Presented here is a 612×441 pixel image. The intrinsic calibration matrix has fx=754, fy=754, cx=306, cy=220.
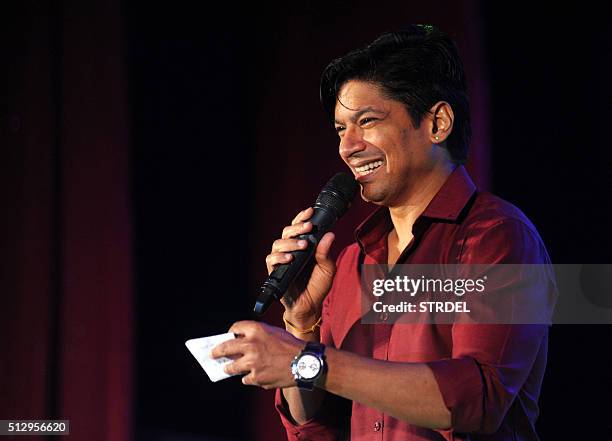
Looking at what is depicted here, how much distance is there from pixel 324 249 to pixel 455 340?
0.42m

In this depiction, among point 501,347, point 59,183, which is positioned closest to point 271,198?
point 59,183

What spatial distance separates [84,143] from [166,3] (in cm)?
66

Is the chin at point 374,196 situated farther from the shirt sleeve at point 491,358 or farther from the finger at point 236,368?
the finger at point 236,368

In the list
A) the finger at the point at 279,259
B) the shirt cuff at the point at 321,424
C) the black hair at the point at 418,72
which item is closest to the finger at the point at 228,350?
the finger at the point at 279,259

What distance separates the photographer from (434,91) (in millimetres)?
1745

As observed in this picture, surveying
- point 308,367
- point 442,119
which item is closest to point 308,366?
point 308,367

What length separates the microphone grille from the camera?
5.31ft

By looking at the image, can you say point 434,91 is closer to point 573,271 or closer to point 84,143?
point 573,271

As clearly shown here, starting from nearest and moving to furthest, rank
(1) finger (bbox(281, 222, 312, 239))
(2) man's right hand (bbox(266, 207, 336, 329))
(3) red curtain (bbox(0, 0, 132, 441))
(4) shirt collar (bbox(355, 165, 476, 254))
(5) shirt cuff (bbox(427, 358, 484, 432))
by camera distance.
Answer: (5) shirt cuff (bbox(427, 358, 484, 432)) → (1) finger (bbox(281, 222, 312, 239)) → (4) shirt collar (bbox(355, 165, 476, 254)) → (2) man's right hand (bbox(266, 207, 336, 329)) → (3) red curtain (bbox(0, 0, 132, 441))

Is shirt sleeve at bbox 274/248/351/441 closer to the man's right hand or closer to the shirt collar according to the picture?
the man's right hand

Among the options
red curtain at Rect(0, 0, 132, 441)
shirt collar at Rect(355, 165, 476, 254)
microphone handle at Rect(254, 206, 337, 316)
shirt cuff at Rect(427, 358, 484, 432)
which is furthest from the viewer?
red curtain at Rect(0, 0, 132, 441)

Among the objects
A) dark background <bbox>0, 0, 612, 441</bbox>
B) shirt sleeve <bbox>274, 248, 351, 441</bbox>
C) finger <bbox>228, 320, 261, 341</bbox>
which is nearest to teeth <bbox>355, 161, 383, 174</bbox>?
shirt sleeve <bbox>274, 248, 351, 441</bbox>

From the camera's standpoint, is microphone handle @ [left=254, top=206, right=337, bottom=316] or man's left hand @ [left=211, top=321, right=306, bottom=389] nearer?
man's left hand @ [left=211, top=321, right=306, bottom=389]

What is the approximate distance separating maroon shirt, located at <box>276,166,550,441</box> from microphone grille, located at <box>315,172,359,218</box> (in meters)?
0.17
